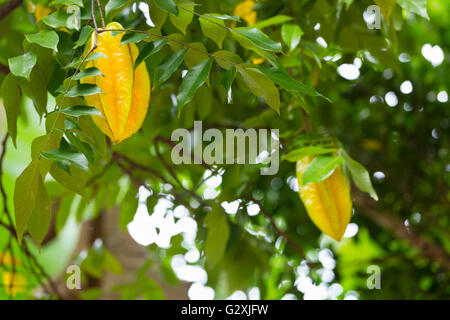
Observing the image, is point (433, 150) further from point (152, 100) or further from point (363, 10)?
point (152, 100)

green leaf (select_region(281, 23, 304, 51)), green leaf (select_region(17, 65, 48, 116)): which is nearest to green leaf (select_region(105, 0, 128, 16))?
green leaf (select_region(17, 65, 48, 116))

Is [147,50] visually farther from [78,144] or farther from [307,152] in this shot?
[307,152]

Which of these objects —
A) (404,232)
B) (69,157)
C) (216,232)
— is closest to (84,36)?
(69,157)

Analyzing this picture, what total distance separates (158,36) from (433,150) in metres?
1.20

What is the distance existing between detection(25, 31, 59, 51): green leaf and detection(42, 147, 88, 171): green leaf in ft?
Answer: 0.49

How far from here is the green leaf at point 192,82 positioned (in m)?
0.72

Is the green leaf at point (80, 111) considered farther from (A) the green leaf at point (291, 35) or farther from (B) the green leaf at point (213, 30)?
(A) the green leaf at point (291, 35)

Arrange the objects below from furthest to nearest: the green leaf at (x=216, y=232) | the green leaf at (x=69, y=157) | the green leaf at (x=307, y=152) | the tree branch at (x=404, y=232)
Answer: the tree branch at (x=404, y=232), the green leaf at (x=216, y=232), the green leaf at (x=307, y=152), the green leaf at (x=69, y=157)

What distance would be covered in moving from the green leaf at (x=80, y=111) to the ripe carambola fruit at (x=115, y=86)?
0.04 metres

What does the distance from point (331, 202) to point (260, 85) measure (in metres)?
0.23

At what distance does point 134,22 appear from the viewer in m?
1.06

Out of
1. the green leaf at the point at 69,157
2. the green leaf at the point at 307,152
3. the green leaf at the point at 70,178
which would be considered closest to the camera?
the green leaf at the point at 69,157

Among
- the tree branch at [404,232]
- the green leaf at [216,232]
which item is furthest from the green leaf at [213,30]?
the tree branch at [404,232]
